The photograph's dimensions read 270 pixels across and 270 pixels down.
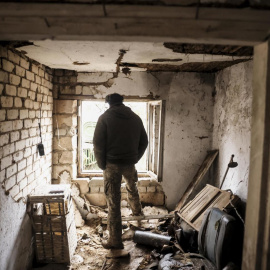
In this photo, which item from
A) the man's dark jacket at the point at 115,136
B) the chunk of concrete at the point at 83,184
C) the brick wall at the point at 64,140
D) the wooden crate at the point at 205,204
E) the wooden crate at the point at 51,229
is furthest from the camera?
the chunk of concrete at the point at 83,184

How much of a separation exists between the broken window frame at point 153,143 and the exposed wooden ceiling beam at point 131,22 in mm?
2673

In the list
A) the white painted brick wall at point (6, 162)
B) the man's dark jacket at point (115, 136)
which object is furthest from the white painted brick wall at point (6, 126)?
the man's dark jacket at point (115, 136)

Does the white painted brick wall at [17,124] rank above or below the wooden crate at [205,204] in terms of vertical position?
above

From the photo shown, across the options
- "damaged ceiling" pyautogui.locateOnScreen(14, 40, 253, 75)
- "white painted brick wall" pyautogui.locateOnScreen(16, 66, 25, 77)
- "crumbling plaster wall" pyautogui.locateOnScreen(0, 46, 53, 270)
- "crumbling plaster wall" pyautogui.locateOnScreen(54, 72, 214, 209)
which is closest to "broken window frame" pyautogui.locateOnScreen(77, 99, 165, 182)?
"crumbling plaster wall" pyautogui.locateOnScreen(54, 72, 214, 209)

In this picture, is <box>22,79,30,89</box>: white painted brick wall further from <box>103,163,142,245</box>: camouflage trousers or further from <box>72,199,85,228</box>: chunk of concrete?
<box>72,199,85,228</box>: chunk of concrete

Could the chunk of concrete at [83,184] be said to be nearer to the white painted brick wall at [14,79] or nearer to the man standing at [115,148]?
the man standing at [115,148]

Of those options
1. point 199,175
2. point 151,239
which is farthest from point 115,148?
point 199,175

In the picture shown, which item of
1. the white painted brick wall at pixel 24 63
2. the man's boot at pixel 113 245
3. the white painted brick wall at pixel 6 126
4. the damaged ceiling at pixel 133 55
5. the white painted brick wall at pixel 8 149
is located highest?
the damaged ceiling at pixel 133 55

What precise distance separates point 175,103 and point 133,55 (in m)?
1.44

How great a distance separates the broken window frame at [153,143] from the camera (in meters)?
3.97

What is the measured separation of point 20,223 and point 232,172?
2.66 metres

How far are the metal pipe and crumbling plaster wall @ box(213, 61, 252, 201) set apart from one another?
3.53 feet

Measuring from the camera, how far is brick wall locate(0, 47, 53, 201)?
2199 mm

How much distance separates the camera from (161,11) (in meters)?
1.20
